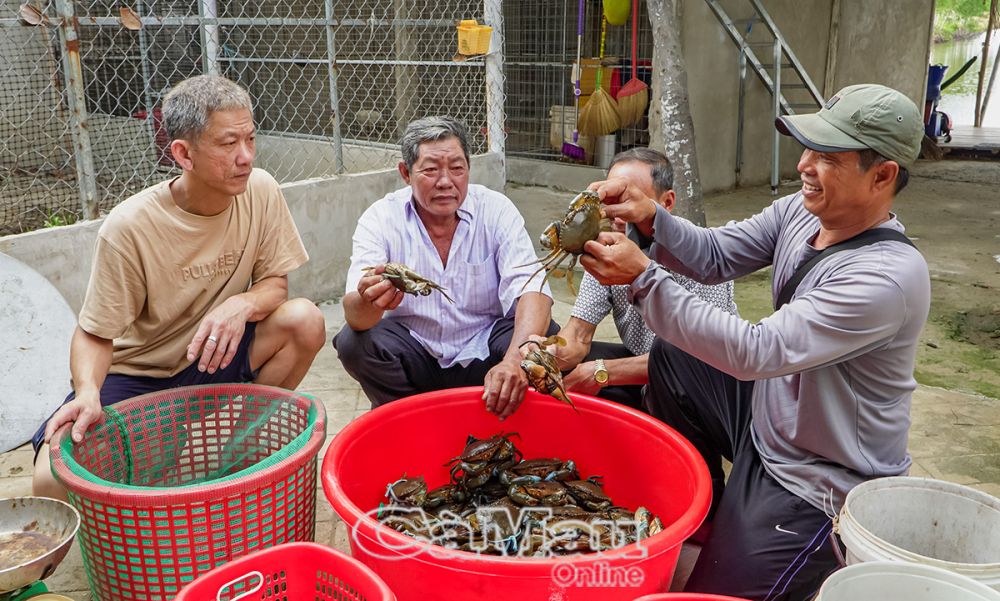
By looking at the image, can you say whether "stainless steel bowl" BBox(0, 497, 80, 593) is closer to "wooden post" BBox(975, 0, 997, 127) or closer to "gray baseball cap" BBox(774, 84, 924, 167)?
"gray baseball cap" BBox(774, 84, 924, 167)

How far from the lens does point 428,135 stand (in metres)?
3.38

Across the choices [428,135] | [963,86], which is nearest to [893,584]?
[428,135]

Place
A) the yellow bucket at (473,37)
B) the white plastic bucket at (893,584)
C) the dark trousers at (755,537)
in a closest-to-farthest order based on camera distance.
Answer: the white plastic bucket at (893,584), the dark trousers at (755,537), the yellow bucket at (473,37)

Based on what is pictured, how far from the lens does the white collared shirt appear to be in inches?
141

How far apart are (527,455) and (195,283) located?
58.3 inches

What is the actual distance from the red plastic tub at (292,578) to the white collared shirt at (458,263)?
1508 mm

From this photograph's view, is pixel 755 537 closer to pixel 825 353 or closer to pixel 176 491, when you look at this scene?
pixel 825 353

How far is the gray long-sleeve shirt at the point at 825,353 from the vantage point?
87.6 inches

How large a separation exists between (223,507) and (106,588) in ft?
1.64

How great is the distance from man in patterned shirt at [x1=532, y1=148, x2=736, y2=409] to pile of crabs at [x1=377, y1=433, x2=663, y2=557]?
0.43 metres

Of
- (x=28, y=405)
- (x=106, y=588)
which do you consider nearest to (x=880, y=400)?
(x=106, y=588)

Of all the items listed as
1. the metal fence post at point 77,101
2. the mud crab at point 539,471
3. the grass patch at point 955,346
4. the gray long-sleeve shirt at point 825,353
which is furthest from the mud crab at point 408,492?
the grass patch at point 955,346

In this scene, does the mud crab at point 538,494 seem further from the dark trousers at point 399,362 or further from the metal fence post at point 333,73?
the metal fence post at point 333,73

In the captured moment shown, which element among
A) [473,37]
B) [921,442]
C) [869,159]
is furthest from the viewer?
[473,37]
